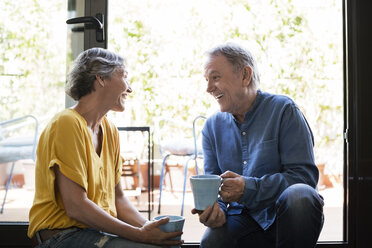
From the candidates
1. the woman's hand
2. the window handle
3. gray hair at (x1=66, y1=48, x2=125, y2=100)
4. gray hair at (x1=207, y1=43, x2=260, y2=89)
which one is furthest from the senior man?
the window handle

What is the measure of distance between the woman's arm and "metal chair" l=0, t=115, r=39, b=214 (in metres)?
0.80

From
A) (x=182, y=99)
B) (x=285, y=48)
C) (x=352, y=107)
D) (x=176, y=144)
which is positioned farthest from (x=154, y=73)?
(x=352, y=107)

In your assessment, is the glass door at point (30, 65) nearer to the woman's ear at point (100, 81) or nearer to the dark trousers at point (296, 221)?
the woman's ear at point (100, 81)

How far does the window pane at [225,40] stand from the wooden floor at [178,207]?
3 centimetres

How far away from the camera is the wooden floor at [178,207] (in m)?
1.90

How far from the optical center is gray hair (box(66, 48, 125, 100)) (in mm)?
1382

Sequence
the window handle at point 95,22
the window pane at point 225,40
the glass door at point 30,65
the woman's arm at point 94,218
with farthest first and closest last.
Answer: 1. the window pane at point 225,40
2. the glass door at point 30,65
3. the window handle at point 95,22
4. the woman's arm at point 94,218

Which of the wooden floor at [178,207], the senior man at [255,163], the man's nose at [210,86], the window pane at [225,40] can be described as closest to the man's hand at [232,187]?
the senior man at [255,163]

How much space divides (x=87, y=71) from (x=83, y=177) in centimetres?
38

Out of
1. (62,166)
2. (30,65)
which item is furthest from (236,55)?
(30,65)

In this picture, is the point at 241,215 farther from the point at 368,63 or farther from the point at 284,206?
the point at 368,63

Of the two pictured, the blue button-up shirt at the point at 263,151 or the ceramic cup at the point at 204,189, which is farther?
the blue button-up shirt at the point at 263,151

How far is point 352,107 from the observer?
73.5 inches

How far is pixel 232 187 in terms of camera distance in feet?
4.37
